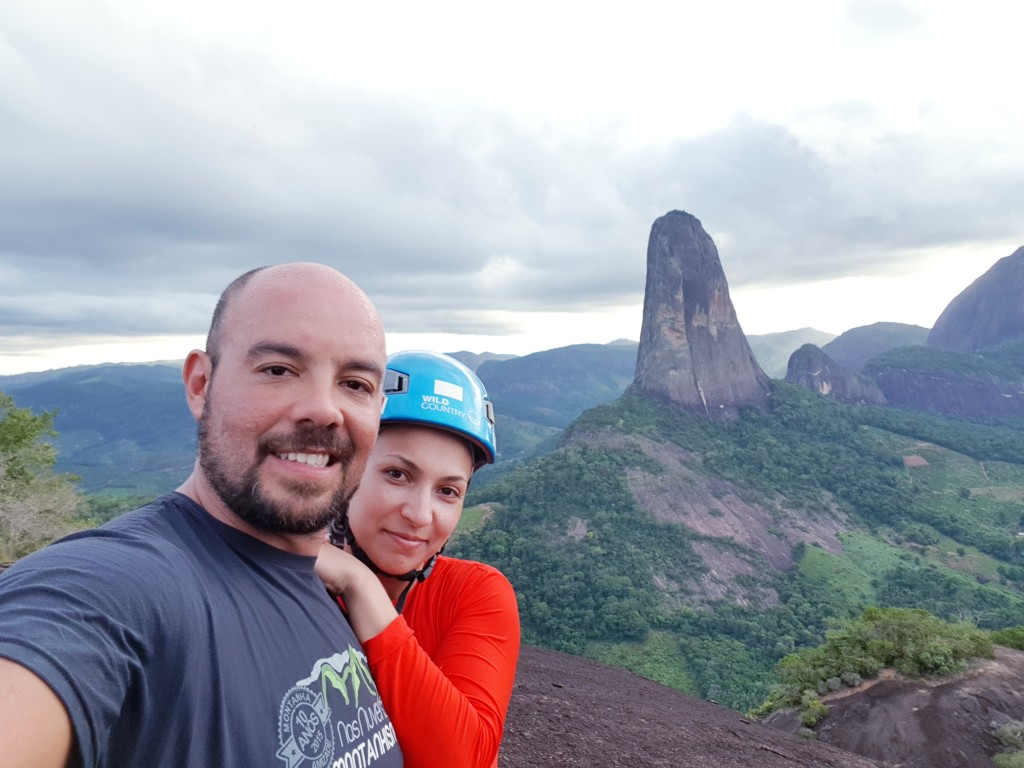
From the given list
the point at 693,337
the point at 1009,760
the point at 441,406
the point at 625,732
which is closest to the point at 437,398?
the point at 441,406

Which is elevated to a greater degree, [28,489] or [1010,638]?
[28,489]

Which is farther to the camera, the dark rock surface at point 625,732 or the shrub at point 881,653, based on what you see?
the shrub at point 881,653

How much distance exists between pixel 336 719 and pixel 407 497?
0.92 metres

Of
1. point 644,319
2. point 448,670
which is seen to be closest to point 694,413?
point 644,319

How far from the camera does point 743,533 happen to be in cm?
6731

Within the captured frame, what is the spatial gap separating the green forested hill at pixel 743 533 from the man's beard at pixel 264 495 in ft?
137

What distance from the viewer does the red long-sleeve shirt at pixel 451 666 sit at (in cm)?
185

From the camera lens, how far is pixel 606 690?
16375 mm

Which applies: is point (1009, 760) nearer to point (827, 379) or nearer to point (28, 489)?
point (28, 489)

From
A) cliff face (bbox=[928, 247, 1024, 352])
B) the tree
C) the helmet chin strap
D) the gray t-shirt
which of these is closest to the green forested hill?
the tree

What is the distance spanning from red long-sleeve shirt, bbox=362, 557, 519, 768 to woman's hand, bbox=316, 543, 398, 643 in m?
0.05

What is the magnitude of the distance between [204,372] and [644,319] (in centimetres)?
10895

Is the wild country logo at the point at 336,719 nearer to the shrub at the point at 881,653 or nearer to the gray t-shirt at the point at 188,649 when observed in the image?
the gray t-shirt at the point at 188,649

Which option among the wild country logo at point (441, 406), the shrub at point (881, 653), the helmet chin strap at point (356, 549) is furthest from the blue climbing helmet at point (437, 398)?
the shrub at point (881, 653)
